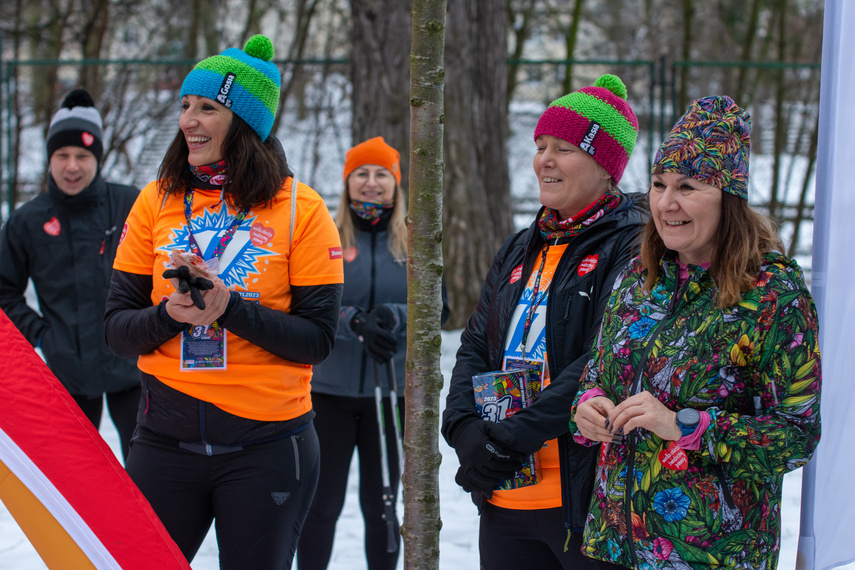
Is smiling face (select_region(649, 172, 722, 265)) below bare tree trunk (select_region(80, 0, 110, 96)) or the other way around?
below

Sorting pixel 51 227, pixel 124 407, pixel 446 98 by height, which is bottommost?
pixel 124 407

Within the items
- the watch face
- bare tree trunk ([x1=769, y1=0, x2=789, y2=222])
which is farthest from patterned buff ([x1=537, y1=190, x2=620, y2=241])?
bare tree trunk ([x1=769, y1=0, x2=789, y2=222])

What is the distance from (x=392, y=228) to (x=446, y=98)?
332cm

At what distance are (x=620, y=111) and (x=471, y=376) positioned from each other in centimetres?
87

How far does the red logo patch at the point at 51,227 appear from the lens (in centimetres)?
370

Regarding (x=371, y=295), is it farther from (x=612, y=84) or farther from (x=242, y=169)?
(x=612, y=84)

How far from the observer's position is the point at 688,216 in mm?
1849

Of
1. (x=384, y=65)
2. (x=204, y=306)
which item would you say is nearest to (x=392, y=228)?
(x=204, y=306)

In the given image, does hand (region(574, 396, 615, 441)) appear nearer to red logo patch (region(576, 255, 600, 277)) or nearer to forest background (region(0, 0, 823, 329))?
red logo patch (region(576, 255, 600, 277))

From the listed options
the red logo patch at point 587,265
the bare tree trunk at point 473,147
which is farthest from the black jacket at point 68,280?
the bare tree trunk at point 473,147

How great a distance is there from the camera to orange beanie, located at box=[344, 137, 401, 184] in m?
3.85

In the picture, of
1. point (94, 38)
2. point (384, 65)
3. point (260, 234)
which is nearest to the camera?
point (260, 234)

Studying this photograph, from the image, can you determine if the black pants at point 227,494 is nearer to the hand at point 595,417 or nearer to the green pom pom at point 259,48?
the hand at point 595,417

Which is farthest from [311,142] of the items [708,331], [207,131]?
[708,331]
